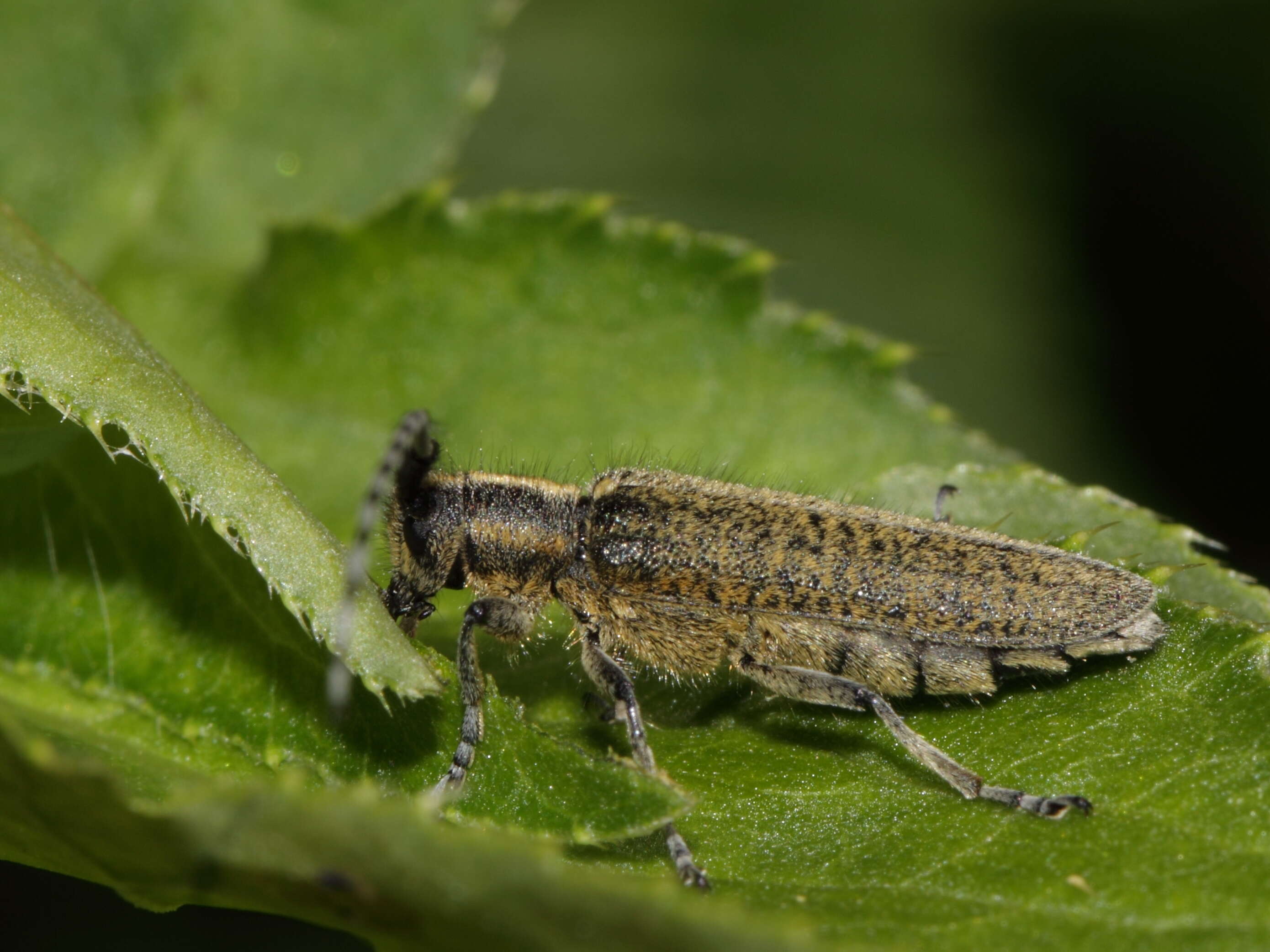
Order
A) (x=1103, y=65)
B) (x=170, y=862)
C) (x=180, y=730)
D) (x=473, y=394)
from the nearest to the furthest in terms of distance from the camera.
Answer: (x=170, y=862), (x=180, y=730), (x=473, y=394), (x=1103, y=65)

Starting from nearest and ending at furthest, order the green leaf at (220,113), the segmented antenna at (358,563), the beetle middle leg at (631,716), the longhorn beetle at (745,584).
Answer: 1. the segmented antenna at (358,563)
2. the beetle middle leg at (631,716)
3. the longhorn beetle at (745,584)
4. the green leaf at (220,113)

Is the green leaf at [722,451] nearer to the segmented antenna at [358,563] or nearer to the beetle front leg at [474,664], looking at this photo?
the beetle front leg at [474,664]

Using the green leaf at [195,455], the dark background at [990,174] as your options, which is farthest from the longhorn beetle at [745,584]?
the dark background at [990,174]

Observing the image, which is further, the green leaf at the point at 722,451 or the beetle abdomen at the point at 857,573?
the beetle abdomen at the point at 857,573

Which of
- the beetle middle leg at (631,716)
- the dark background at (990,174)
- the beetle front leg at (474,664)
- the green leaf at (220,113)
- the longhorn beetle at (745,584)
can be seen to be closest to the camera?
the beetle middle leg at (631,716)

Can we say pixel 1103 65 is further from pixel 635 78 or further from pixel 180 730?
pixel 180 730

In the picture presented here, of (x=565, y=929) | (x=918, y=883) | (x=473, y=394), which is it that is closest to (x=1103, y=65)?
(x=473, y=394)
